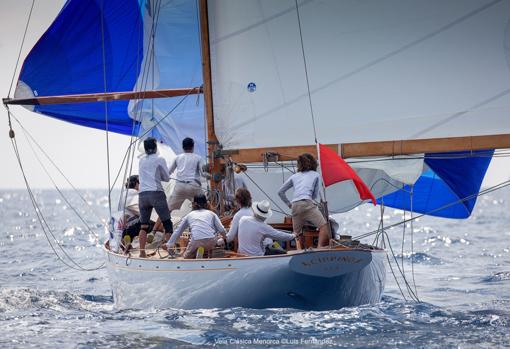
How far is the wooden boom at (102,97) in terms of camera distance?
15.7m

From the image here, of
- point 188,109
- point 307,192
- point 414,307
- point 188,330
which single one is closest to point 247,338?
point 188,330

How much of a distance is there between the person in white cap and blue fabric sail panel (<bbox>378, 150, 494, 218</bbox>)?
2500mm

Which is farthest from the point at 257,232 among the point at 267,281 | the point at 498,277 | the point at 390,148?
the point at 498,277

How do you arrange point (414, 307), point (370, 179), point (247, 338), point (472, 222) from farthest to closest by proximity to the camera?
point (472, 222) → point (370, 179) → point (414, 307) → point (247, 338)

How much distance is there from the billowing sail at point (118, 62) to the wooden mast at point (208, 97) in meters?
2.92

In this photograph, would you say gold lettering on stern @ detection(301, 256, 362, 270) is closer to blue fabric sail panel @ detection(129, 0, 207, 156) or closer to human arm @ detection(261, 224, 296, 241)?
human arm @ detection(261, 224, 296, 241)

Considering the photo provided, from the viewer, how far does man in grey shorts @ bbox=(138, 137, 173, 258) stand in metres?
13.0

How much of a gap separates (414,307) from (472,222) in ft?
91.1

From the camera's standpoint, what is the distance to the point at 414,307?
13070 millimetres

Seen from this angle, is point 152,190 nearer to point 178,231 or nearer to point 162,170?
point 162,170

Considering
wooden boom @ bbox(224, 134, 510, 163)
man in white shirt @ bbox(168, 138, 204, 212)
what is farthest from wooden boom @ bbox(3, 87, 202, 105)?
wooden boom @ bbox(224, 134, 510, 163)

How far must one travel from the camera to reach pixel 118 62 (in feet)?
61.1

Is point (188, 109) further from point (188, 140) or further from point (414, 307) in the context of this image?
point (414, 307)

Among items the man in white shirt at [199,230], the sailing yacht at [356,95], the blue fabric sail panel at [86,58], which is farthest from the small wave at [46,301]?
the blue fabric sail panel at [86,58]
